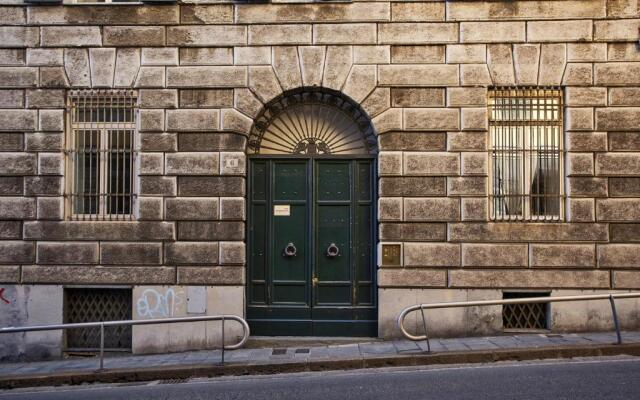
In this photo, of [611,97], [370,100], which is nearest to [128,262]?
[370,100]

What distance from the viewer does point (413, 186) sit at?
428 inches

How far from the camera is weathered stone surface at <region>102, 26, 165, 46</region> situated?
11.1m

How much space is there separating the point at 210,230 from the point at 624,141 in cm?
732

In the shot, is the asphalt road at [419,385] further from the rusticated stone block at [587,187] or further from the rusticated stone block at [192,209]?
the rusticated stone block at [192,209]

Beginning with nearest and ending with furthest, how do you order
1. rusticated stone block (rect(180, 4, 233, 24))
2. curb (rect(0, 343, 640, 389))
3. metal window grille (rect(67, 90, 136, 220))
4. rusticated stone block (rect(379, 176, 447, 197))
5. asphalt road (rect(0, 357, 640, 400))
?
asphalt road (rect(0, 357, 640, 400))
curb (rect(0, 343, 640, 389))
rusticated stone block (rect(379, 176, 447, 197))
rusticated stone block (rect(180, 4, 233, 24))
metal window grille (rect(67, 90, 136, 220))

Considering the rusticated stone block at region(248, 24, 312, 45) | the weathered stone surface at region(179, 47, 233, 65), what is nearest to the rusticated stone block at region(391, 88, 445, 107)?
the rusticated stone block at region(248, 24, 312, 45)

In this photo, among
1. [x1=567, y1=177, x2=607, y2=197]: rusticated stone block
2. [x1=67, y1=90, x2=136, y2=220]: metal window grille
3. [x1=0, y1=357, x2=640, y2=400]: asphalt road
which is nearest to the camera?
[x1=0, y1=357, x2=640, y2=400]: asphalt road

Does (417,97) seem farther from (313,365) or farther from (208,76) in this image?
(313,365)

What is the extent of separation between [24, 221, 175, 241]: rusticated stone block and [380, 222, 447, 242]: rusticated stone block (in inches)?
148

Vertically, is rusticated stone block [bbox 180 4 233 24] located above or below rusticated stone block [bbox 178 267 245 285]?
above

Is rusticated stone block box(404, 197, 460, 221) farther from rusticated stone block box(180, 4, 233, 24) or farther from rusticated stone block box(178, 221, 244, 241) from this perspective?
rusticated stone block box(180, 4, 233, 24)

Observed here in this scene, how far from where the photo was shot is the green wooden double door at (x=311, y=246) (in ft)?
36.6

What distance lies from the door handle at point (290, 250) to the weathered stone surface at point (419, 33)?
13.0 ft

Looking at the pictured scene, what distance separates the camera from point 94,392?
8.39 meters
